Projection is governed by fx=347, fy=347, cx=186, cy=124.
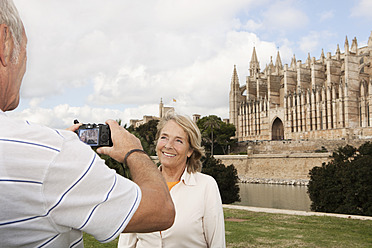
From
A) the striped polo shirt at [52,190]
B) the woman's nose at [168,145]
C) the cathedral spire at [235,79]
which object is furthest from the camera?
the cathedral spire at [235,79]

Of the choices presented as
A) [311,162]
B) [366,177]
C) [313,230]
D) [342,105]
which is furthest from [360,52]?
A: [313,230]

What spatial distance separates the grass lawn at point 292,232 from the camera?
618cm

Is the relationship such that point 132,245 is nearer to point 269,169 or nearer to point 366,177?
point 366,177

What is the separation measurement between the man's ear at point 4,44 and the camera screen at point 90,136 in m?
0.45

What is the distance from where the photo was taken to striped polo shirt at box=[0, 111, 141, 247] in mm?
870

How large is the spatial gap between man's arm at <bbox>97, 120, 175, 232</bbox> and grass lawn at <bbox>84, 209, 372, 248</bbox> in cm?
523

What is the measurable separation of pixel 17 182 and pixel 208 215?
175cm

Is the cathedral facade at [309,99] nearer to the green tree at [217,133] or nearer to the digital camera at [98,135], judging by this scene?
the green tree at [217,133]

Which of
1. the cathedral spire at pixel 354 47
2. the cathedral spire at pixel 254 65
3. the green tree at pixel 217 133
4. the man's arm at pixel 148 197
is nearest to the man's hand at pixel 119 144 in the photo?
the man's arm at pixel 148 197

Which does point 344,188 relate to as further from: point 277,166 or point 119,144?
point 277,166

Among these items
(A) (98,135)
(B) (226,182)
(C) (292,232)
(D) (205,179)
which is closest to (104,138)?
(A) (98,135)

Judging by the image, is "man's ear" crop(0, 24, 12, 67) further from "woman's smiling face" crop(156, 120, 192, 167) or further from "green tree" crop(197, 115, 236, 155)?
"green tree" crop(197, 115, 236, 155)

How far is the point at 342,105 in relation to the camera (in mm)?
39750

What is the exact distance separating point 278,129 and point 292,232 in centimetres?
4536
